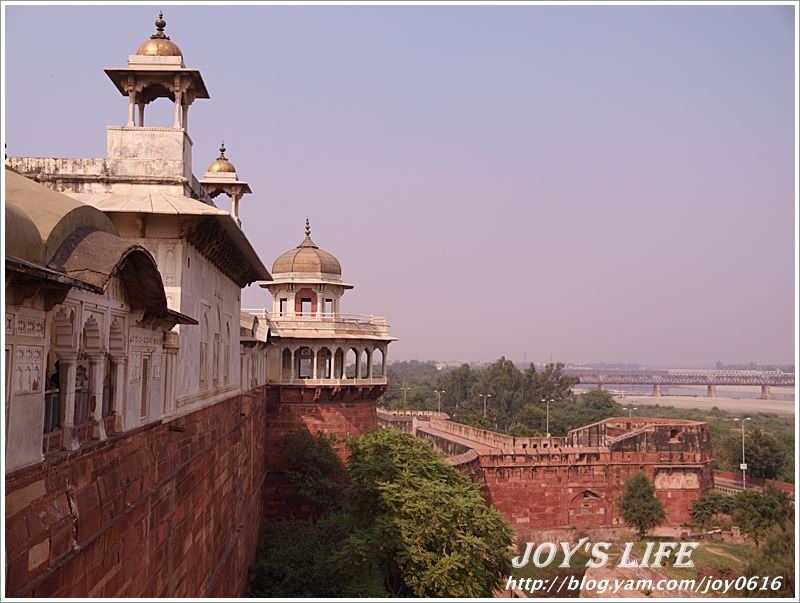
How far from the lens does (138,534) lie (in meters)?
7.09

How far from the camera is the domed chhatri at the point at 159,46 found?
35.4ft

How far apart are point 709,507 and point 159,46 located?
36067 millimetres

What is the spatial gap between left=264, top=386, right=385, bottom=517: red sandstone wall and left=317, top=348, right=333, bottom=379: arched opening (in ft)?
1.76

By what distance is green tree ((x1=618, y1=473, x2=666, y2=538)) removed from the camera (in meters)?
37.2

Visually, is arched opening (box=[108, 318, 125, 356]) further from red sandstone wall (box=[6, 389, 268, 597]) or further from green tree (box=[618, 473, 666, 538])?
green tree (box=[618, 473, 666, 538])

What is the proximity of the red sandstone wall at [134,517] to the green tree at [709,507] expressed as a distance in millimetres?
30622

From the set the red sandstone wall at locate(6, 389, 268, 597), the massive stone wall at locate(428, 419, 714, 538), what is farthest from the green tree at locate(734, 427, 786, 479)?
the red sandstone wall at locate(6, 389, 268, 597)

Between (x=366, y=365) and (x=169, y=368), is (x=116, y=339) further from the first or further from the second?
(x=366, y=365)

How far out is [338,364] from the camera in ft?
81.7

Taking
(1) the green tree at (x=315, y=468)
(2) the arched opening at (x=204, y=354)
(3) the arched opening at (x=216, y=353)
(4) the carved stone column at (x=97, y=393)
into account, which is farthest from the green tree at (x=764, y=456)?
(4) the carved stone column at (x=97, y=393)

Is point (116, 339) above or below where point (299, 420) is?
above

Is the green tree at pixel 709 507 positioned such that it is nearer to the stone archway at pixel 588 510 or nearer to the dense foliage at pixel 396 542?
the stone archway at pixel 588 510

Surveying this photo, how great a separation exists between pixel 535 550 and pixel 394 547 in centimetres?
1858

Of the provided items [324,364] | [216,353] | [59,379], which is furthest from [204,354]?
[324,364]
